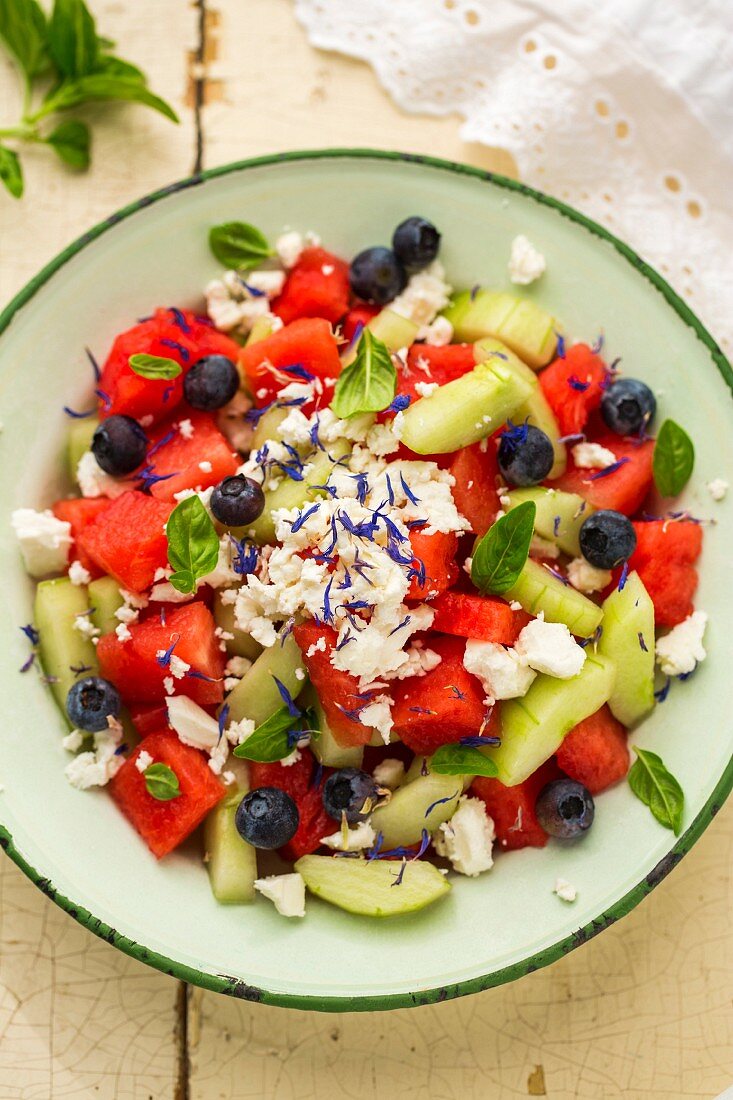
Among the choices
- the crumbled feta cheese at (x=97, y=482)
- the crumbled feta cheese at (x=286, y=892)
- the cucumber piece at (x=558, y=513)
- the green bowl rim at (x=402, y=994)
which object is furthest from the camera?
the crumbled feta cheese at (x=97, y=482)

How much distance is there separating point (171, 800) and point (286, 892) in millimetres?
297

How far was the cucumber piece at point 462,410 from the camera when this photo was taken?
202 cm

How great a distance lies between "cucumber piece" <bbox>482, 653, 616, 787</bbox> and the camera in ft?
6.52

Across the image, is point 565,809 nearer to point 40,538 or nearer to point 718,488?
point 718,488

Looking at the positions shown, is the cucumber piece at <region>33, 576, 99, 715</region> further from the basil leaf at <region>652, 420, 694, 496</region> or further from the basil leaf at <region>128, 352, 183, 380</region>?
the basil leaf at <region>652, 420, 694, 496</region>

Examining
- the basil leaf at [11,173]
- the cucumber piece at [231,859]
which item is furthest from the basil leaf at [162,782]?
the basil leaf at [11,173]

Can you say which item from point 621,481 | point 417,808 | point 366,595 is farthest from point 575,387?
point 417,808

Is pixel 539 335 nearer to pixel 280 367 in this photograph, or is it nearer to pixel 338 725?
pixel 280 367

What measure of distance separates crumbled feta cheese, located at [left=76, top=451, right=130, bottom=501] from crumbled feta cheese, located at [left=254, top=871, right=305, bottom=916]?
89 cm

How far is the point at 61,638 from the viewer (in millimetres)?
2162

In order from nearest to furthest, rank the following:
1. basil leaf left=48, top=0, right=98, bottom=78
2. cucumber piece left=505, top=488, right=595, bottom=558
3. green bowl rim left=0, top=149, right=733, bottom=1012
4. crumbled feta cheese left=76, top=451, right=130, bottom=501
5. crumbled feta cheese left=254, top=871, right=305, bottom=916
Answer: green bowl rim left=0, top=149, right=733, bottom=1012, crumbled feta cheese left=254, top=871, right=305, bottom=916, cucumber piece left=505, top=488, right=595, bottom=558, crumbled feta cheese left=76, top=451, right=130, bottom=501, basil leaf left=48, top=0, right=98, bottom=78

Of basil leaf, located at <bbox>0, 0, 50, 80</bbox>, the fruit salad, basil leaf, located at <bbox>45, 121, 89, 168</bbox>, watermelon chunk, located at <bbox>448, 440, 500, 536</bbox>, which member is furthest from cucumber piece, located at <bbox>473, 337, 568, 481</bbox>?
basil leaf, located at <bbox>0, 0, 50, 80</bbox>

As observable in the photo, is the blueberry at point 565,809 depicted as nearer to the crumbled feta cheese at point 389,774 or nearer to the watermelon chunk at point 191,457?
the crumbled feta cheese at point 389,774

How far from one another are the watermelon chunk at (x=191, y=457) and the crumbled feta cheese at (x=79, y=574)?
227 mm
